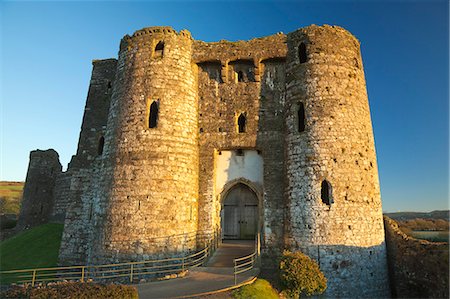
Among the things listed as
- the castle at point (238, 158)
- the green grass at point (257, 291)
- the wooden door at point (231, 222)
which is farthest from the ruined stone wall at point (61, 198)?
the green grass at point (257, 291)

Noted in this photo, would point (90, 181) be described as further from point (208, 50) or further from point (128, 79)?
point (208, 50)

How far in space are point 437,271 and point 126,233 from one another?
14489 mm

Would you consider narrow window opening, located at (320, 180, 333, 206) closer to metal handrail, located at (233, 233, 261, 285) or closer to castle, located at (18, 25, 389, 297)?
castle, located at (18, 25, 389, 297)

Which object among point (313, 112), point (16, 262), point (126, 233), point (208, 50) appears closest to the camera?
point (126, 233)

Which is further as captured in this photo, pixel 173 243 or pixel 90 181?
pixel 90 181

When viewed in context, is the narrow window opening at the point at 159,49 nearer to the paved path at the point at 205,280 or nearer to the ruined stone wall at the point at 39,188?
the paved path at the point at 205,280

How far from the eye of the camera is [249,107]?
60.4 feet

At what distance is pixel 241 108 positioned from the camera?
18.5 m

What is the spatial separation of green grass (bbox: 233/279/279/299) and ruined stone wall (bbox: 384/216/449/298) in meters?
7.25

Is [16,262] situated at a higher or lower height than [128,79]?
lower

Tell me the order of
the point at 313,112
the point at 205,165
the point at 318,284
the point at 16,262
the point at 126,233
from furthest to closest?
the point at 16,262
the point at 205,165
the point at 313,112
the point at 126,233
the point at 318,284

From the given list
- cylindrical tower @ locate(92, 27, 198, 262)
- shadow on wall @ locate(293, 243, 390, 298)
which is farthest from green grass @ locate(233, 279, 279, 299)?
cylindrical tower @ locate(92, 27, 198, 262)

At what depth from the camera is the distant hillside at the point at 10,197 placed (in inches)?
2058

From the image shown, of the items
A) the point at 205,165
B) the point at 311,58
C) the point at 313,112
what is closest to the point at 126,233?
the point at 205,165
